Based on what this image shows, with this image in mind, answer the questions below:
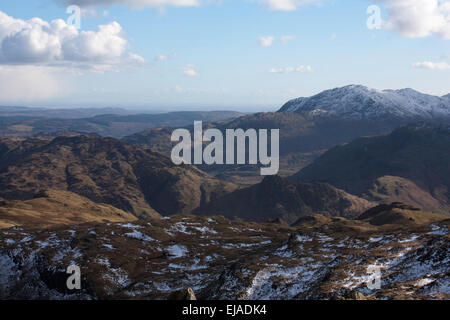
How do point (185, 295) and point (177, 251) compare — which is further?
point (177, 251)

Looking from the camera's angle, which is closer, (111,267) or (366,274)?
(366,274)

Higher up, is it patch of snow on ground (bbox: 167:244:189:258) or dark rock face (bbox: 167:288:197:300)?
dark rock face (bbox: 167:288:197:300)

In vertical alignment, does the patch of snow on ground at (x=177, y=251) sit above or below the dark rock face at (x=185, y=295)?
below

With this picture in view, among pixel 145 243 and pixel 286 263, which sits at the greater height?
pixel 286 263

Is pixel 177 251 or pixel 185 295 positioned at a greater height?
pixel 185 295

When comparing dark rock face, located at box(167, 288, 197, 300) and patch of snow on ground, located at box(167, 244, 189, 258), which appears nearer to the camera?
dark rock face, located at box(167, 288, 197, 300)

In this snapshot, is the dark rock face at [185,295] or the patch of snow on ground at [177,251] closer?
the dark rock face at [185,295]
